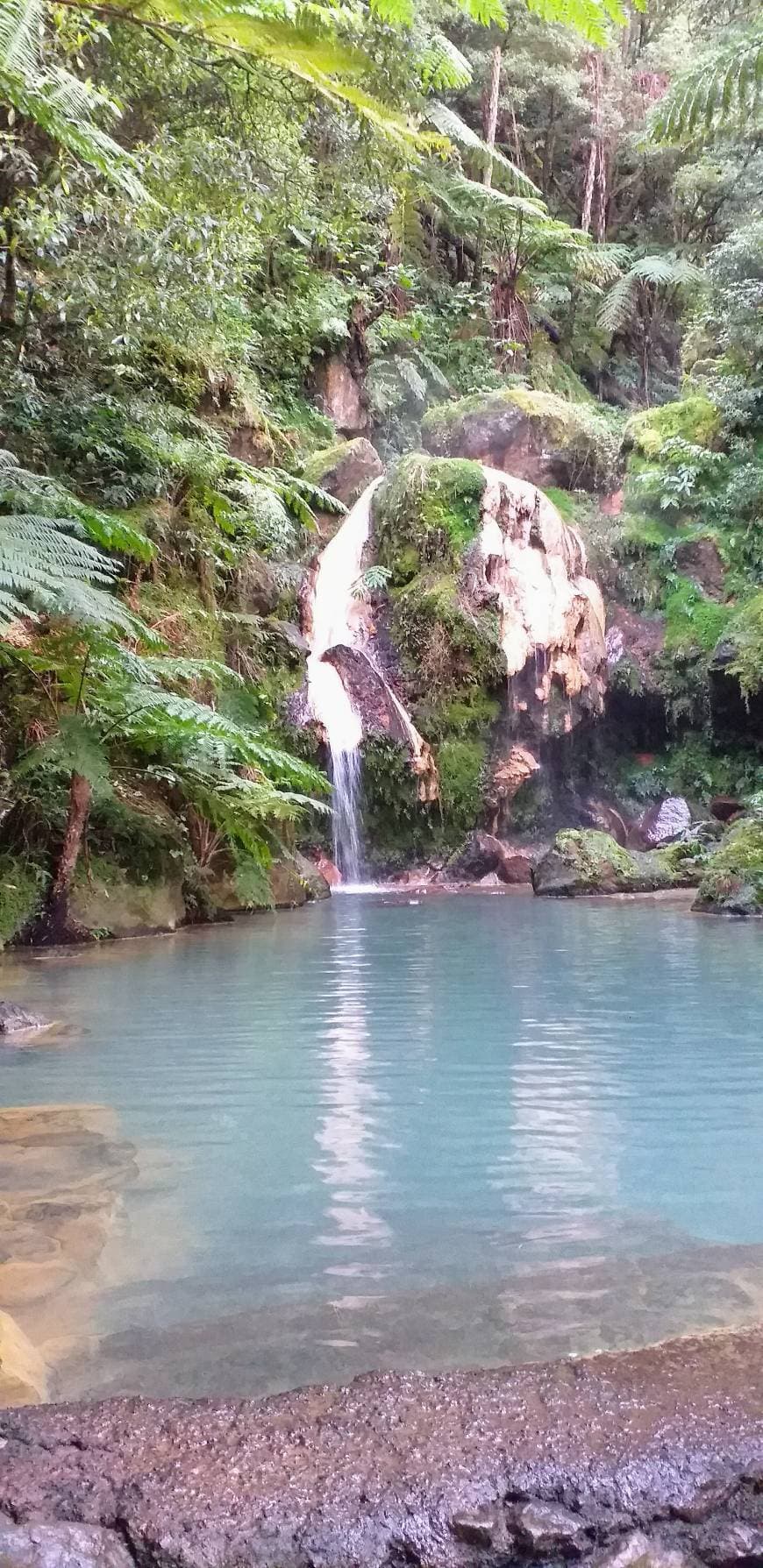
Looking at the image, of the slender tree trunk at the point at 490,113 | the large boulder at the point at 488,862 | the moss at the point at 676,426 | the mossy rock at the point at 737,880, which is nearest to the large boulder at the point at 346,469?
the moss at the point at 676,426

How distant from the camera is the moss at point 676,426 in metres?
17.1

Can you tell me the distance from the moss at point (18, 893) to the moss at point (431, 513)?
8.74 metres

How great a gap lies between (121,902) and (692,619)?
35.4 feet

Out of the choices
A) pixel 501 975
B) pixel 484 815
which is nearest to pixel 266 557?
pixel 484 815

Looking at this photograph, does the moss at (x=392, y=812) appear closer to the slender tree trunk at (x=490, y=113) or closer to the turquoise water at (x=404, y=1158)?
the turquoise water at (x=404, y=1158)

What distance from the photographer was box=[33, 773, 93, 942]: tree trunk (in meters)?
7.43

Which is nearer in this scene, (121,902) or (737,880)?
(121,902)

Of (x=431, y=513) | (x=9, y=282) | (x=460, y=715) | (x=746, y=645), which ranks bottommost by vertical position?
(x=460, y=715)

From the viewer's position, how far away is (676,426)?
57.6 feet

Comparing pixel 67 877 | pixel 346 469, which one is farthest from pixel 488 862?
pixel 67 877

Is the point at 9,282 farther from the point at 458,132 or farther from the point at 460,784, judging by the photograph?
the point at 458,132

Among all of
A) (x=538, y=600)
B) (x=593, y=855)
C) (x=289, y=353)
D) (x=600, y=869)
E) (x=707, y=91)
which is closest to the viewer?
(x=707, y=91)

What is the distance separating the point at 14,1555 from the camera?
1168 mm

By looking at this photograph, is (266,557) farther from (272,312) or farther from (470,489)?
(272,312)
